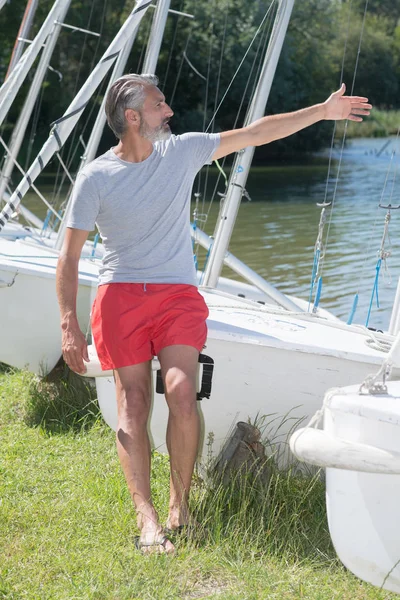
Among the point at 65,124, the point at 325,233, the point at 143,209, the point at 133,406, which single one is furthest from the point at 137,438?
the point at 325,233

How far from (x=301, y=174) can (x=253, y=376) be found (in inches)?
1215

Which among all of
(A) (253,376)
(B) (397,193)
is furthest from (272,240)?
(A) (253,376)

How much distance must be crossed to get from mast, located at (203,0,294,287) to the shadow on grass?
104 cm

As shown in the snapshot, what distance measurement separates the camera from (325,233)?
17344 mm

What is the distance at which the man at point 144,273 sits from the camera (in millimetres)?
3988

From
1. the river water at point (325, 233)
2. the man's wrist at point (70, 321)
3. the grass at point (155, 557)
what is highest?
the man's wrist at point (70, 321)

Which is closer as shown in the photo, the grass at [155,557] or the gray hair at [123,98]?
the grass at [155,557]

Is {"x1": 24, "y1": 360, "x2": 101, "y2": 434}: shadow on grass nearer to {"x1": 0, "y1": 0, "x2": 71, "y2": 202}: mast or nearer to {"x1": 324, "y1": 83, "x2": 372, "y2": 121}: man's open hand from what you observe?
{"x1": 324, "y1": 83, "x2": 372, "y2": 121}: man's open hand

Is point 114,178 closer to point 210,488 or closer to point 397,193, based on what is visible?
point 210,488

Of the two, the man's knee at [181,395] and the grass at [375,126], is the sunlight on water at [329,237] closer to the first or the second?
the man's knee at [181,395]

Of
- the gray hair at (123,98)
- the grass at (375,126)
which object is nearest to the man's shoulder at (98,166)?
the gray hair at (123,98)

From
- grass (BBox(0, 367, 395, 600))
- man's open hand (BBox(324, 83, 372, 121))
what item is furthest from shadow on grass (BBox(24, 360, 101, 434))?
man's open hand (BBox(324, 83, 372, 121))

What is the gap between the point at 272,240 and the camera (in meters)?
18.4

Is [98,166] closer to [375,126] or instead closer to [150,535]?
[150,535]
